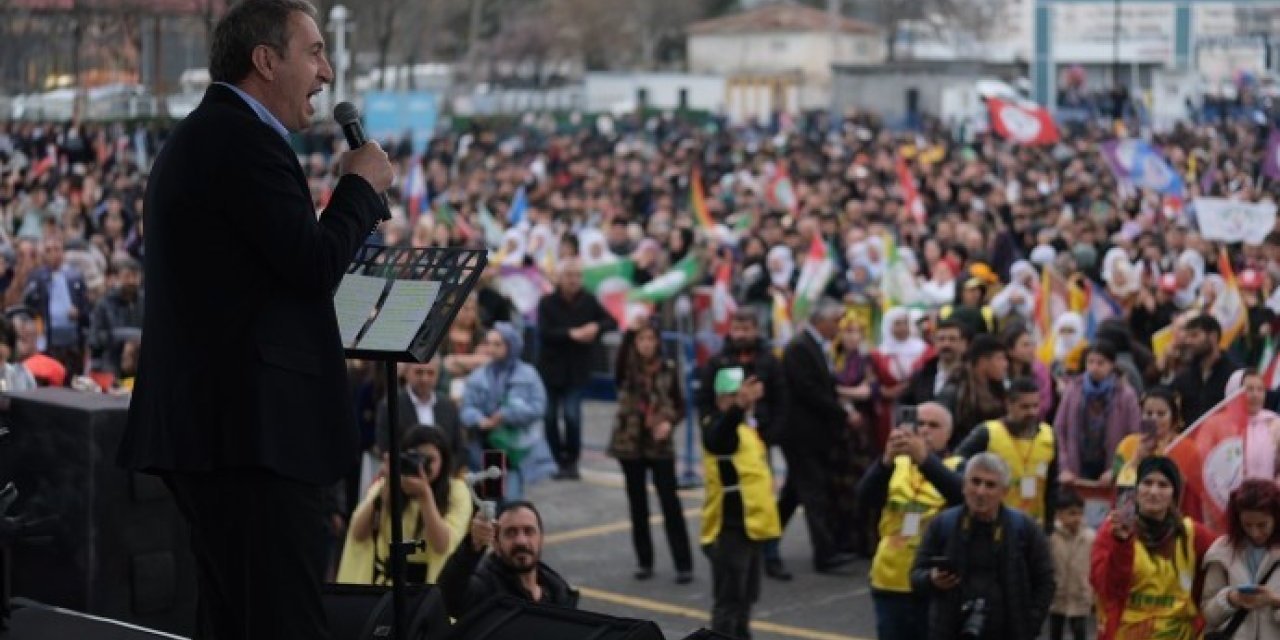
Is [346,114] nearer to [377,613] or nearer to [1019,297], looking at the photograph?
[377,613]

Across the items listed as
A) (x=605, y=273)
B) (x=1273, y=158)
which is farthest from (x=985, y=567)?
(x=1273, y=158)

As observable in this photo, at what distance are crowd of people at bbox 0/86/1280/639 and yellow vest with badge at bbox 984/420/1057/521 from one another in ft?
0.05

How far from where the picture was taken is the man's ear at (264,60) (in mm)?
4297

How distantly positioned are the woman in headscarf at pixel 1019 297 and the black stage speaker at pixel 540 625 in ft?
32.3

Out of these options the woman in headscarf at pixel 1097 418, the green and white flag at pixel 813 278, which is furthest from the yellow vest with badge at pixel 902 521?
the green and white flag at pixel 813 278

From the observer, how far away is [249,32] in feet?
14.1

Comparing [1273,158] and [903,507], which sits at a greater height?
[1273,158]

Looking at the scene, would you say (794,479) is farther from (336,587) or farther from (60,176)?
(60,176)

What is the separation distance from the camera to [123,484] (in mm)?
6723

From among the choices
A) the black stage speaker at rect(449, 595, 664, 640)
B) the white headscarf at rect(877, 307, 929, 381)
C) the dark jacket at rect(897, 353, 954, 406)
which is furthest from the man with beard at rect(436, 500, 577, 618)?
the white headscarf at rect(877, 307, 929, 381)

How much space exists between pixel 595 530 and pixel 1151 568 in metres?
5.83

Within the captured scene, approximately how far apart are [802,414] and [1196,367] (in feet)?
7.23

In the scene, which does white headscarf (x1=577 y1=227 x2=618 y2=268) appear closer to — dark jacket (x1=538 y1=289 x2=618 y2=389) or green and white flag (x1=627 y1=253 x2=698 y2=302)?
green and white flag (x1=627 y1=253 x2=698 y2=302)

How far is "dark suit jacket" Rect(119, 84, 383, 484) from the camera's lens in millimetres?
4234
